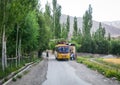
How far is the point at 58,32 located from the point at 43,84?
287 ft

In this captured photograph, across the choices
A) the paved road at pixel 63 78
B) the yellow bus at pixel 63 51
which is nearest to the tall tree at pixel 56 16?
the yellow bus at pixel 63 51

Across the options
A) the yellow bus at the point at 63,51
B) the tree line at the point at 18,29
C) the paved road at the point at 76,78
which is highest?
the tree line at the point at 18,29

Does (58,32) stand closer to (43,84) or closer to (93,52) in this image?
(93,52)

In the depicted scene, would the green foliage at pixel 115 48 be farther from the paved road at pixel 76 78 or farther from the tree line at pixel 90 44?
the paved road at pixel 76 78

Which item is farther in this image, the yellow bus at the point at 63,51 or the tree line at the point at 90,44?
the tree line at the point at 90,44

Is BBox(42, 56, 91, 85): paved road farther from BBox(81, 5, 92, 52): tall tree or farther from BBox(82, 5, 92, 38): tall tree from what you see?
BBox(82, 5, 92, 38): tall tree

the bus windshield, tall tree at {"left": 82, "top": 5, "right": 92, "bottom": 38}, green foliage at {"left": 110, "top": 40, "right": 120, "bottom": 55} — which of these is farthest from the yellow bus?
green foliage at {"left": 110, "top": 40, "right": 120, "bottom": 55}

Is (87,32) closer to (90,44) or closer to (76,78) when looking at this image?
(90,44)

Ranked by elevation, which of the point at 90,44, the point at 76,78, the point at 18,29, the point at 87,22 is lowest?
the point at 76,78

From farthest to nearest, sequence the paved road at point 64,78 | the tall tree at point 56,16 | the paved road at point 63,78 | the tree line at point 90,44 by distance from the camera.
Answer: the tree line at point 90,44 < the tall tree at point 56,16 < the paved road at point 64,78 < the paved road at point 63,78

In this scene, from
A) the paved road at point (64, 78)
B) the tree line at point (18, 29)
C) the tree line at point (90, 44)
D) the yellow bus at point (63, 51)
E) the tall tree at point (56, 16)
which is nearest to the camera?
the paved road at point (64, 78)

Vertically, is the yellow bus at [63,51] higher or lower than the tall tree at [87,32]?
lower

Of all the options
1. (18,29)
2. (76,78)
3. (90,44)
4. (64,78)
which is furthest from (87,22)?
(64,78)

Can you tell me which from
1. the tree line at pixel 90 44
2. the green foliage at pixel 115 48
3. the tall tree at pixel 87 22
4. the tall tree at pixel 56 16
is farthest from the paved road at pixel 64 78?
the green foliage at pixel 115 48
